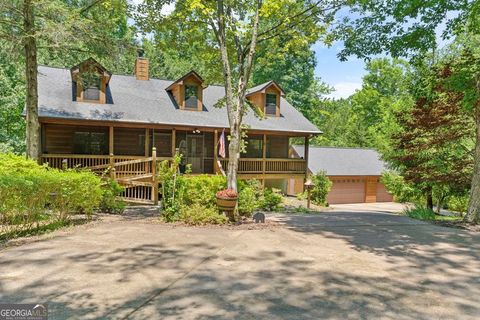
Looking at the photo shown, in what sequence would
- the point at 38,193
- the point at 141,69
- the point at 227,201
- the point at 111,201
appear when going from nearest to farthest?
the point at 38,193, the point at 227,201, the point at 111,201, the point at 141,69

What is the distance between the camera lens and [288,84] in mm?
43250

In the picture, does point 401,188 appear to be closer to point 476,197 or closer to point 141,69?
point 476,197

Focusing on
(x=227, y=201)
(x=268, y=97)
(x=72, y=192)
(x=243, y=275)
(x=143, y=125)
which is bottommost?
(x=243, y=275)

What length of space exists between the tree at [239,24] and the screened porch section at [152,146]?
5.14 metres

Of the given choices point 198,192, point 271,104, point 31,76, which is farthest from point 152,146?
point 198,192

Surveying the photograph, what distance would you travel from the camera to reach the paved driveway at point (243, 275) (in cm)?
403

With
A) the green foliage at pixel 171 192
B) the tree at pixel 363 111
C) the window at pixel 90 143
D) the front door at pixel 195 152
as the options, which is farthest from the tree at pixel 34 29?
the tree at pixel 363 111

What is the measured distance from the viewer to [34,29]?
10.6 metres

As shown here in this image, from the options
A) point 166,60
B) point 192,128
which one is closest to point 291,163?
point 192,128

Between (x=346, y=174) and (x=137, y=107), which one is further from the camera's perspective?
(x=346, y=174)

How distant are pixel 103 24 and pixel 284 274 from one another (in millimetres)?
10940

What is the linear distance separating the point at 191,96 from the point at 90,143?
5907mm

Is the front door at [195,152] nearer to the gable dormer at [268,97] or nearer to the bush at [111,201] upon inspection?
the gable dormer at [268,97]

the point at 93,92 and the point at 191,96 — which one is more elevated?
the point at 191,96
